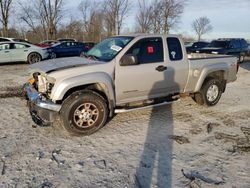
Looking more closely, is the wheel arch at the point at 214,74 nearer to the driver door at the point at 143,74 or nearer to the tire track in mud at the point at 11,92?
the driver door at the point at 143,74

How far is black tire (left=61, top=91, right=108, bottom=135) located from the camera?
16.1ft

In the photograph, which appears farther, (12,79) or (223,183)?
(12,79)

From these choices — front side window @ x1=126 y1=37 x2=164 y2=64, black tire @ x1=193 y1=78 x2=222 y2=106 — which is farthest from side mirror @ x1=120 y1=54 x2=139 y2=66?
black tire @ x1=193 y1=78 x2=222 y2=106

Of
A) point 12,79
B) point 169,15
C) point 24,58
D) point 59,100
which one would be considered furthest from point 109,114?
point 169,15

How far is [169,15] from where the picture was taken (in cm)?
3550

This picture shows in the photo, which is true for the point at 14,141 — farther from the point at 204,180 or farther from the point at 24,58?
the point at 24,58

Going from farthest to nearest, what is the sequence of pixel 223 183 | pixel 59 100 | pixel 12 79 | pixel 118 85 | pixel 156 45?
pixel 12 79 < pixel 156 45 < pixel 118 85 < pixel 59 100 < pixel 223 183

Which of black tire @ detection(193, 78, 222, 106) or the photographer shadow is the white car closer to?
black tire @ detection(193, 78, 222, 106)

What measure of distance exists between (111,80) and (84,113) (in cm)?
81

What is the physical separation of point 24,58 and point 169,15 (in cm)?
2391

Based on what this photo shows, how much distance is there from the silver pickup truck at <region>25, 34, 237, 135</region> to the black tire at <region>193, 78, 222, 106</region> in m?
0.30

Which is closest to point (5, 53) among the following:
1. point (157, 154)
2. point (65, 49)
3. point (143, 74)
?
point (65, 49)

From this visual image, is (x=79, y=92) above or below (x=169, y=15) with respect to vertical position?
below

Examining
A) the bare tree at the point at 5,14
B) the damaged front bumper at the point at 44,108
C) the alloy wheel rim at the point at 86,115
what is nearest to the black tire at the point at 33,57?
the damaged front bumper at the point at 44,108
